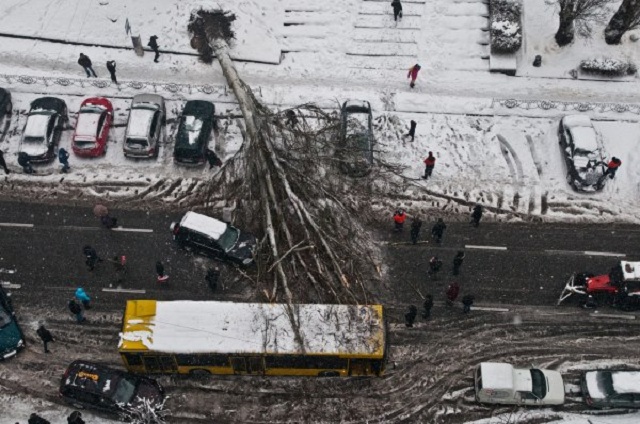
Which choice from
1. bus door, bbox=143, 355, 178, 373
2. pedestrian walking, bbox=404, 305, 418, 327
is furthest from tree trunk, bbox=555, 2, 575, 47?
bus door, bbox=143, 355, 178, 373

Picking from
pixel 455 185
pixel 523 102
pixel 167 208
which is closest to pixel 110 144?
pixel 167 208

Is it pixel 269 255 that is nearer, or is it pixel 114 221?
pixel 269 255

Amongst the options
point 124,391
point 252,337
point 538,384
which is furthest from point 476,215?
point 124,391

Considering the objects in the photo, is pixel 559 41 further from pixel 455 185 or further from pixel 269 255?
pixel 269 255

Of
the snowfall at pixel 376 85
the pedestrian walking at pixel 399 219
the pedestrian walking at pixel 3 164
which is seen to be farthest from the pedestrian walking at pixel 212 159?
the pedestrian walking at pixel 3 164

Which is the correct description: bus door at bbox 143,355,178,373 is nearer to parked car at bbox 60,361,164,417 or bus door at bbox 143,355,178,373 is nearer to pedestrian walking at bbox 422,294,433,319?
parked car at bbox 60,361,164,417

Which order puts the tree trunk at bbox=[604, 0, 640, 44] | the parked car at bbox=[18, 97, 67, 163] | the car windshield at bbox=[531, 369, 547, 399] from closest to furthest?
the car windshield at bbox=[531, 369, 547, 399] < the parked car at bbox=[18, 97, 67, 163] < the tree trunk at bbox=[604, 0, 640, 44]

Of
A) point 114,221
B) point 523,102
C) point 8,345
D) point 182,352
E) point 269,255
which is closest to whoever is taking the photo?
point 182,352
